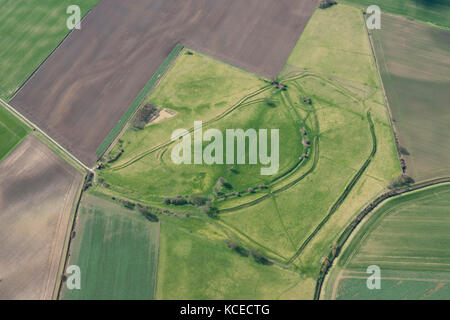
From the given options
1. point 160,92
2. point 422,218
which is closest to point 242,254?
point 422,218

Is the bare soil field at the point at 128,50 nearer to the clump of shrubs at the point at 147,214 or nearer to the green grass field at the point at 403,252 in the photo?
the clump of shrubs at the point at 147,214

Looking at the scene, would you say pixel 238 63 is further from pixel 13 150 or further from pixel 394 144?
pixel 13 150

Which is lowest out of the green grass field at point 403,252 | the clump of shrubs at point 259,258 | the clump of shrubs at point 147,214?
the green grass field at point 403,252

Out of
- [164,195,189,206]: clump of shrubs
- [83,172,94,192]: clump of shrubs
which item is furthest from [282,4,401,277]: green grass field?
[83,172,94,192]: clump of shrubs

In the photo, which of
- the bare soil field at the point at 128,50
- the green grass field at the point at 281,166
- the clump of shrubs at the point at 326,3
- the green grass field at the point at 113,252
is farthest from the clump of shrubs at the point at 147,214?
the clump of shrubs at the point at 326,3
